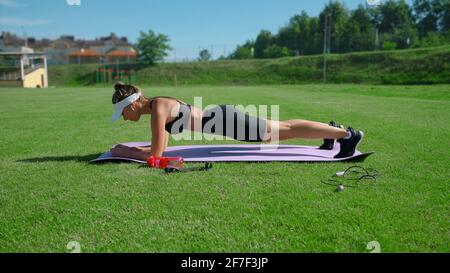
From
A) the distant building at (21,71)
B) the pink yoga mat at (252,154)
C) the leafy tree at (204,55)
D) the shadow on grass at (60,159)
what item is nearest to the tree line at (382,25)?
the leafy tree at (204,55)

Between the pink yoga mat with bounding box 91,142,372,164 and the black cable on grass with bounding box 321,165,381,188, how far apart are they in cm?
65

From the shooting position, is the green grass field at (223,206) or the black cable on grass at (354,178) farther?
the black cable on grass at (354,178)

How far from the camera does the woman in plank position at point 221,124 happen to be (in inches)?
220

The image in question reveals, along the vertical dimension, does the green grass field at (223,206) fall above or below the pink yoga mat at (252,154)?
below

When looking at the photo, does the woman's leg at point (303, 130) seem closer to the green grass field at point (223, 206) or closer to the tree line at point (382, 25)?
the green grass field at point (223, 206)

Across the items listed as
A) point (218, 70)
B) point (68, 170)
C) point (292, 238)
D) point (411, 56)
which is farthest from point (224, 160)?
point (218, 70)

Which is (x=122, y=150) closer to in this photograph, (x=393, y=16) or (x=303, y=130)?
(x=303, y=130)

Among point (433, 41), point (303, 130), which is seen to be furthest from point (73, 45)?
point (303, 130)

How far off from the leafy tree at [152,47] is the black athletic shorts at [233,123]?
64.5 m

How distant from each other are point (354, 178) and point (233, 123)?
6.18 feet

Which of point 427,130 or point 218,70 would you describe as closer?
point 427,130

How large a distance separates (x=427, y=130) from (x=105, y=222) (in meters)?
7.15

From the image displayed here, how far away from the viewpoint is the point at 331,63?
5222 cm

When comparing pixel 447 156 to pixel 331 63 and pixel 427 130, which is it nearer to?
pixel 427 130
